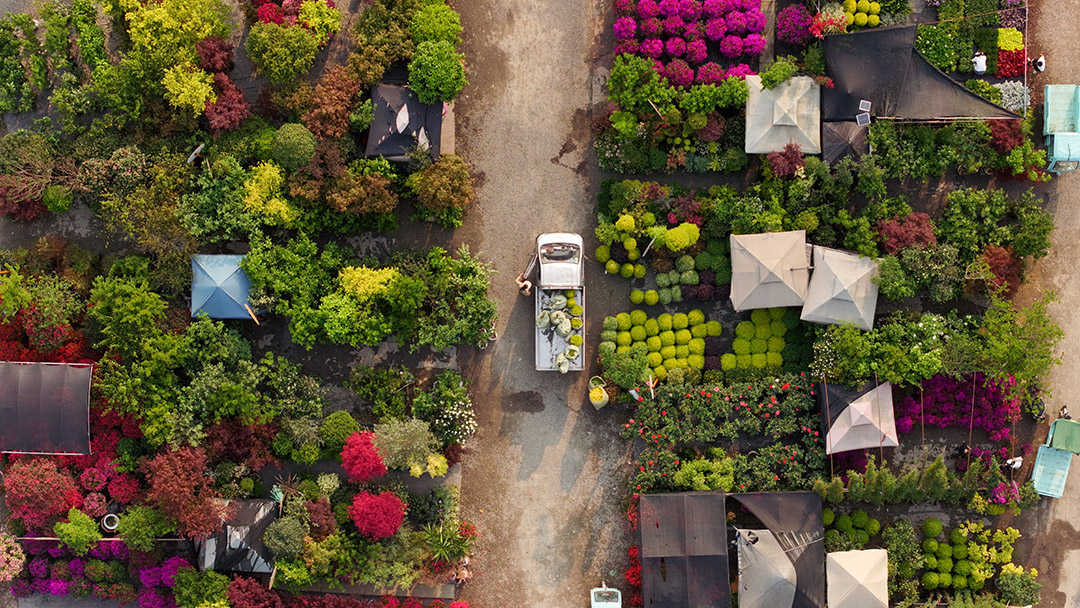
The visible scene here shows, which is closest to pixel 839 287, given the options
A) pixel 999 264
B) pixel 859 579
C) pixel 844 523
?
pixel 999 264

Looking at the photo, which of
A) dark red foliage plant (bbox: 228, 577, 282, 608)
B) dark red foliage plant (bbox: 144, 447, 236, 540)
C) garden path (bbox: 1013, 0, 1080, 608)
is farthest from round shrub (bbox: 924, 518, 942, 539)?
dark red foliage plant (bbox: 144, 447, 236, 540)

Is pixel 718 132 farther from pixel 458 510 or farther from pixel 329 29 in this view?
pixel 458 510

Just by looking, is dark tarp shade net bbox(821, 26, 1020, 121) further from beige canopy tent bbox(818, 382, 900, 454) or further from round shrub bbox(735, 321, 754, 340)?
beige canopy tent bbox(818, 382, 900, 454)

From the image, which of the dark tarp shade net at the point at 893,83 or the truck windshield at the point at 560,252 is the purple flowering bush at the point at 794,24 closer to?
the dark tarp shade net at the point at 893,83

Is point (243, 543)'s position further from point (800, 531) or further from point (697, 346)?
point (800, 531)

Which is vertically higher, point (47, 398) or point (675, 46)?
point (675, 46)
